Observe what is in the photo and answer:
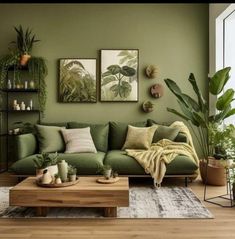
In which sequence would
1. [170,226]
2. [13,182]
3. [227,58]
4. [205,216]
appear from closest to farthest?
[170,226]
[205,216]
[13,182]
[227,58]

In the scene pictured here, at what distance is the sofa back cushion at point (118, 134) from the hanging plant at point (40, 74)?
4.43ft

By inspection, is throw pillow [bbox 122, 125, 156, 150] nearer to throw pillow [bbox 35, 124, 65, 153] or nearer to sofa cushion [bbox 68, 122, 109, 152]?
sofa cushion [bbox 68, 122, 109, 152]

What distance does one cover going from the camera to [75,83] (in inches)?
205

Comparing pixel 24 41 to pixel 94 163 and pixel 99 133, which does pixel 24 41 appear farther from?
pixel 94 163

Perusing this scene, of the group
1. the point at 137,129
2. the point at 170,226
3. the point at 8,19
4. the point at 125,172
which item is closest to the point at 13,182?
the point at 125,172

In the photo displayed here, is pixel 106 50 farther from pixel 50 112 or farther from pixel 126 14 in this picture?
pixel 50 112

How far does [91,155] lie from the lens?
4.08 meters

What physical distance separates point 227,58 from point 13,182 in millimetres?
4002

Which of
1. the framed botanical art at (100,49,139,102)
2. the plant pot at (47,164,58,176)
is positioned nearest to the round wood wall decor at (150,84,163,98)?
the framed botanical art at (100,49,139,102)

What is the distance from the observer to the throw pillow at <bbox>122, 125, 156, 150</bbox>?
4.43 m

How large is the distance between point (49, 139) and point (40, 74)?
1345mm

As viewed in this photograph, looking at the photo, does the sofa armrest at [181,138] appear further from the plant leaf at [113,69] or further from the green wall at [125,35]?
the plant leaf at [113,69]

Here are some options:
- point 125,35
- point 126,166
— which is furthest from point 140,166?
point 125,35

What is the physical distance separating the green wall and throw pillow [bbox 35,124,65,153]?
51.6 inches
